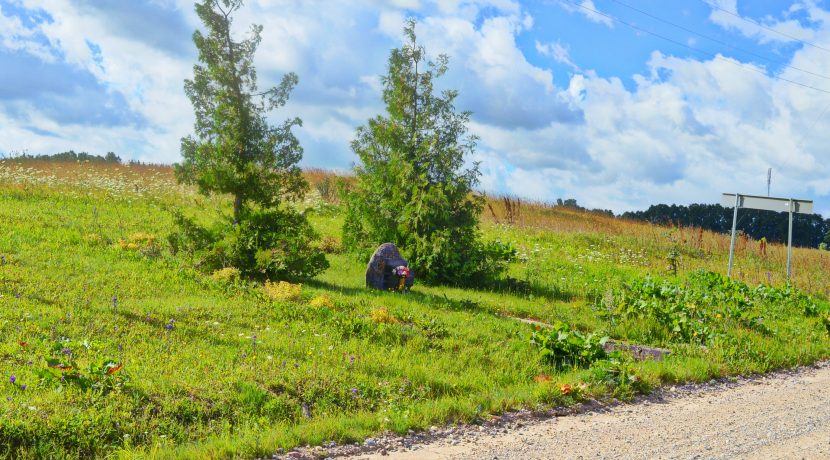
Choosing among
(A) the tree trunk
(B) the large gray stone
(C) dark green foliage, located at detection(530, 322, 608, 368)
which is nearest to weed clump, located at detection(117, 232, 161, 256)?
(A) the tree trunk

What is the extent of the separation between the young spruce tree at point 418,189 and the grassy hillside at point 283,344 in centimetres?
94

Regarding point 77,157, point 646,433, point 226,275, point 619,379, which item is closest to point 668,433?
point 646,433

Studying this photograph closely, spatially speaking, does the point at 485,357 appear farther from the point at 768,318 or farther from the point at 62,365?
the point at 768,318

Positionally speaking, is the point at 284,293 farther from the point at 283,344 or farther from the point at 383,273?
the point at 383,273

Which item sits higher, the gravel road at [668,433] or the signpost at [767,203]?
the signpost at [767,203]

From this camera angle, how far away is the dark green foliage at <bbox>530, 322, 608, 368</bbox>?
9414mm

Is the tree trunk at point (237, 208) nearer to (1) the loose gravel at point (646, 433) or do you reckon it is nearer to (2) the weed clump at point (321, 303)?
(2) the weed clump at point (321, 303)

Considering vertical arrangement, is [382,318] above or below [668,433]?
above

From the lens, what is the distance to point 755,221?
179 feet

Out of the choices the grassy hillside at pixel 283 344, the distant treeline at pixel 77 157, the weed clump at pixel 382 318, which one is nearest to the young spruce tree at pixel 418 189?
the grassy hillside at pixel 283 344

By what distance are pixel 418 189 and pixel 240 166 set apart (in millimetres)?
4588

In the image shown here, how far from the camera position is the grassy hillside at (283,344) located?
623 cm

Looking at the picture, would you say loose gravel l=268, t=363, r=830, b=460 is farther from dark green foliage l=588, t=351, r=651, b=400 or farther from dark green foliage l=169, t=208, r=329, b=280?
dark green foliage l=169, t=208, r=329, b=280

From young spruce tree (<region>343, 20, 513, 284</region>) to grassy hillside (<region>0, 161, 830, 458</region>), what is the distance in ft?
3.07
